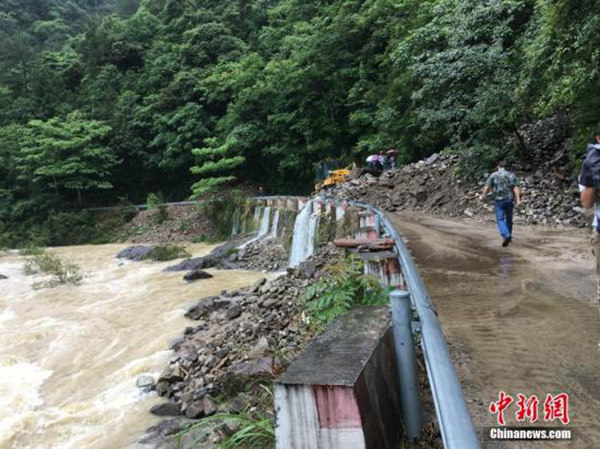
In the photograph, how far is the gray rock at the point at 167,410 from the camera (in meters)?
6.29

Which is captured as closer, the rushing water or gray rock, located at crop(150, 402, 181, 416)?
gray rock, located at crop(150, 402, 181, 416)

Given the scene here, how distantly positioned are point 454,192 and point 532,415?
13.9 metres

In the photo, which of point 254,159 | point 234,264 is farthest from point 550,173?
point 254,159

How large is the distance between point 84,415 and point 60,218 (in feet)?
103


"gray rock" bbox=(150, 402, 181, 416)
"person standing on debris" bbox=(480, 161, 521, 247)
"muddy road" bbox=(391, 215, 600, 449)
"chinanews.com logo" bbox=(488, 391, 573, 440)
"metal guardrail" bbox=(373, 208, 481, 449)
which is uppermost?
"person standing on debris" bbox=(480, 161, 521, 247)

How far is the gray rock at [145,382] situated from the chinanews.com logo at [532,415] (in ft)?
19.5

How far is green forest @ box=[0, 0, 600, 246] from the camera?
44.9 ft

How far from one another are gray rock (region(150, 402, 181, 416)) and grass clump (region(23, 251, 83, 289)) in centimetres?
1235

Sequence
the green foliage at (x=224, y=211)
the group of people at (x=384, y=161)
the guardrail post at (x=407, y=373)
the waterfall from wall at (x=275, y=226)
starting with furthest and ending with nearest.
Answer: the green foliage at (x=224, y=211) < the group of people at (x=384, y=161) < the waterfall from wall at (x=275, y=226) < the guardrail post at (x=407, y=373)

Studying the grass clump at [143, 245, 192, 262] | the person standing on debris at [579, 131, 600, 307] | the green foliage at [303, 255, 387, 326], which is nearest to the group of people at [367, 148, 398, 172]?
the grass clump at [143, 245, 192, 262]

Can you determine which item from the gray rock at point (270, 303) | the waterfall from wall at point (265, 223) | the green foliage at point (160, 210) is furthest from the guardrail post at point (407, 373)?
the green foliage at point (160, 210)

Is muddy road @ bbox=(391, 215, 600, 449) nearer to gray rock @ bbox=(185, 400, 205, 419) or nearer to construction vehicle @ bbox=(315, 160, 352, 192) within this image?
gray rock @ bbox=(185, 400, 205, 419)

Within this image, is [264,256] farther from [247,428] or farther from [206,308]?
[247,428]

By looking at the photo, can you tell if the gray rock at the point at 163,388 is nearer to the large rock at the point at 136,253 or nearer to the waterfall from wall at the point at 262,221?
the waterfall from wall at the point at 262,221
